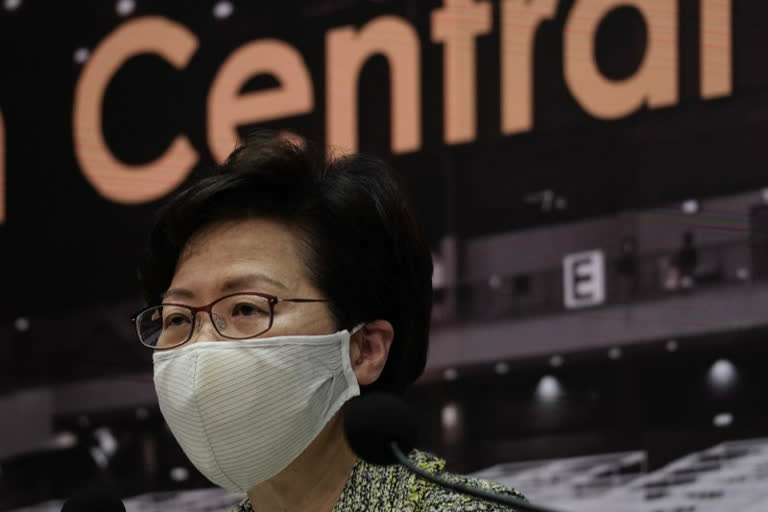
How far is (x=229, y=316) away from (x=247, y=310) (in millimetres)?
25

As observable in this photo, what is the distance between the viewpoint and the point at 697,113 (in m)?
2.98

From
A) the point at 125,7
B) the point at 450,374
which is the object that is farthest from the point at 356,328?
the point at 125,7

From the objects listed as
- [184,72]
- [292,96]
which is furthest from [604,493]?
[184,72]

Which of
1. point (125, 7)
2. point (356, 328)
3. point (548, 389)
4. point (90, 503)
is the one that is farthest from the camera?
point (125, 7)

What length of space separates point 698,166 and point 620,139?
0.70ft

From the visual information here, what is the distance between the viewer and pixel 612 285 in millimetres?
3018

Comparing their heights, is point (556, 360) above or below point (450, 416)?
above

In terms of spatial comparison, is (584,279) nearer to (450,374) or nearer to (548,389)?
(548,389)

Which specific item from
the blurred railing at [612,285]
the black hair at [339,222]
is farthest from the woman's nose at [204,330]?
the blurred railing at [612,285]

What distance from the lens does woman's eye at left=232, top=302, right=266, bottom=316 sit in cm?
179

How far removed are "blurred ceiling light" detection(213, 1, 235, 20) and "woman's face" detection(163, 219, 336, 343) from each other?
201 cm

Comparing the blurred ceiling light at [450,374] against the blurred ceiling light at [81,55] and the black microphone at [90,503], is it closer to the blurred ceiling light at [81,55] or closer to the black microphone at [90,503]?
the blurred ceiling light at [81,55]

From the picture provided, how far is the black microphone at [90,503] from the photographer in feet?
4.95

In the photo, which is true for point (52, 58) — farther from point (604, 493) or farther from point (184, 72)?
point (604, 493)
